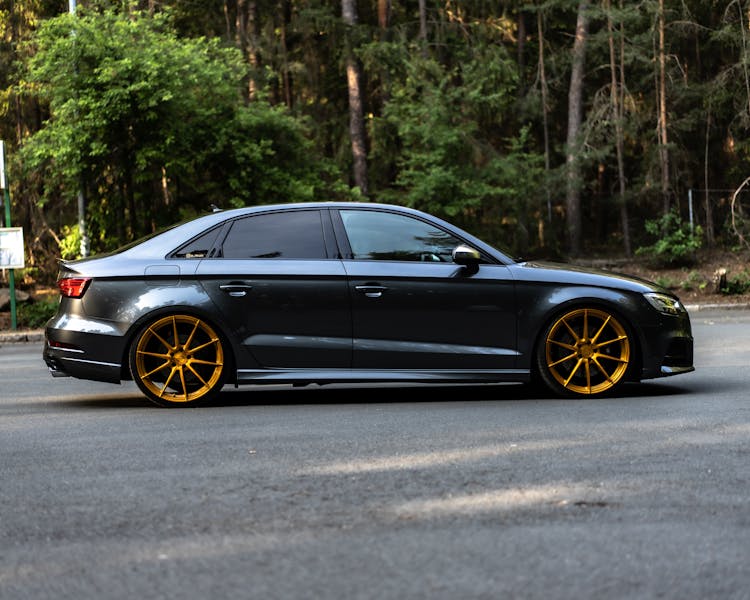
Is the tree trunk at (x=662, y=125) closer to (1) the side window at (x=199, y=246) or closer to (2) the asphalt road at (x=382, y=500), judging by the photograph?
(2) the asphalt road at (x=382, y=500)

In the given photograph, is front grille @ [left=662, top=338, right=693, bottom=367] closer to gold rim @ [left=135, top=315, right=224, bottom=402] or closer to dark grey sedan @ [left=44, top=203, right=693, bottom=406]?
dark grey sedan @ [left=44, top=203, right=693, bottom=406]

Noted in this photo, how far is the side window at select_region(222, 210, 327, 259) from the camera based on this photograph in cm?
968

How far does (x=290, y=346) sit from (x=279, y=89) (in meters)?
37.2

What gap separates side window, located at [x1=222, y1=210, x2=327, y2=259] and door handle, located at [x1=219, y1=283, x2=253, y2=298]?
12.0 inches

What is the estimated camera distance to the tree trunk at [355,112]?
36750mm

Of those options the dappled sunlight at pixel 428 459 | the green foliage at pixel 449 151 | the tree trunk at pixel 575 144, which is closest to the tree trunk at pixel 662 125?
the tree trunk at pixel 575 144

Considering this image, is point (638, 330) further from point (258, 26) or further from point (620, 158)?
point (258, 26)

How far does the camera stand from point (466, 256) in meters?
9.45

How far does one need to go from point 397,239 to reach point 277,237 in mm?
964

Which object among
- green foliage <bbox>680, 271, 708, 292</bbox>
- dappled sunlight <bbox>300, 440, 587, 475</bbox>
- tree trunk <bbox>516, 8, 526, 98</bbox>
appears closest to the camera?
dappled sunlight <bbox>300, 440, 587, 475</bbox>

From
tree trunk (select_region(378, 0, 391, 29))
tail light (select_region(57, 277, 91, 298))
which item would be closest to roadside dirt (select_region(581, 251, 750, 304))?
tree trunk (select_region(378, 0, 391, 29))

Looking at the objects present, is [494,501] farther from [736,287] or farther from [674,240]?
[674,240]

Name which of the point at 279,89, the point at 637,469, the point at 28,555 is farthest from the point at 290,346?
the point at 279,89

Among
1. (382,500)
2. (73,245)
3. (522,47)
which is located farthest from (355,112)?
(382,500)
